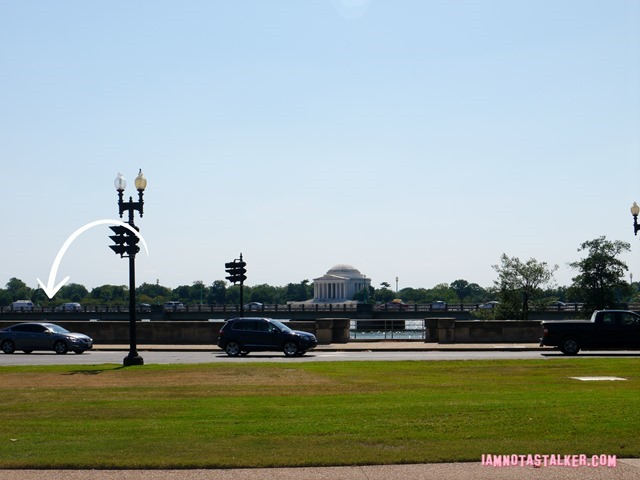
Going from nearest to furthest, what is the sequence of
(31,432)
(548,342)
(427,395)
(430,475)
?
(430,475) < (31,432) < (427,395) < (548,342)

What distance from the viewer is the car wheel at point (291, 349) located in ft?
116

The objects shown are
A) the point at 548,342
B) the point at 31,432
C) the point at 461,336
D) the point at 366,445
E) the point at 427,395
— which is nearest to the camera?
the point at 366,445

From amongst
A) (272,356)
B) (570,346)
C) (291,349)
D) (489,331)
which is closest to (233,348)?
(272,356)

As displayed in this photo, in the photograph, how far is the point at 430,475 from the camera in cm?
995

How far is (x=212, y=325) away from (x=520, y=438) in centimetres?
3527

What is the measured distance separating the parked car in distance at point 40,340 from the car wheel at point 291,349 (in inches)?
369

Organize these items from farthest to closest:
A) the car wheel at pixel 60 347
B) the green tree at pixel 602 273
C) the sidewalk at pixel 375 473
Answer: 1. the green tree at pixel 602 273
2. the car wheel at pixel 60 347
3. the sidewalk at pixel 375 473

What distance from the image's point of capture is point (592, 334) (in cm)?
3391

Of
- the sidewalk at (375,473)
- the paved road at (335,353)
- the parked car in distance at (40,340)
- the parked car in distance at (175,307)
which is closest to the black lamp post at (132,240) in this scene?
the paved road at (335,353)

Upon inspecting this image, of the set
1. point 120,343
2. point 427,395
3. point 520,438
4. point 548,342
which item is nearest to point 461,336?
point 548,342

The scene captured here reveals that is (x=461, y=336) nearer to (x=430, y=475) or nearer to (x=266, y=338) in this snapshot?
(x=266, y=338)

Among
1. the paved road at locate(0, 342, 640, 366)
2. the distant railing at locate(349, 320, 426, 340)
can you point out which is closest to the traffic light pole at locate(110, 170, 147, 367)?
the paved road at locate(0, 342, 640, 366)

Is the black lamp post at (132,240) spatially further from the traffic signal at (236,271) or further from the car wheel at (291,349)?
the traffic signal at (236,271)

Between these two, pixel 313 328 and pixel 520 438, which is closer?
→ pixel 520 438
